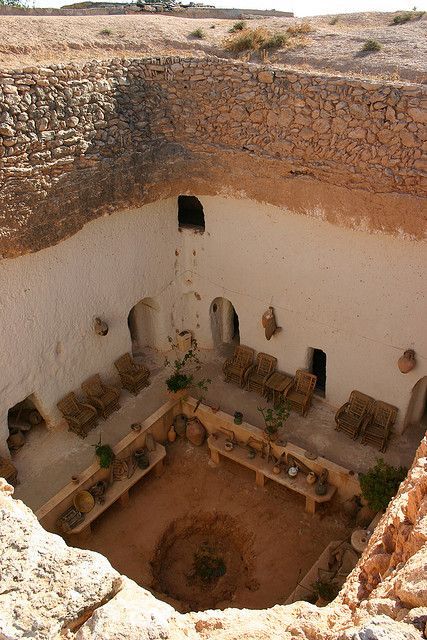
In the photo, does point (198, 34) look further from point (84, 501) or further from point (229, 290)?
point (84, 501)

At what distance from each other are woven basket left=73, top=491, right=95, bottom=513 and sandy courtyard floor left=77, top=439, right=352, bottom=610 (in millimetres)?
558

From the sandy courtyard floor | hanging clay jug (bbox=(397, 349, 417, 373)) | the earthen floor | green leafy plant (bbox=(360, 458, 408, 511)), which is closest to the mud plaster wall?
hanging clay jug (bbox=(397, 349, 417, 373))

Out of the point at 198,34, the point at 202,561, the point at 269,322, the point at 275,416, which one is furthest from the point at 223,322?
the point at 198,34

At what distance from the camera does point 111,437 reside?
10930mm

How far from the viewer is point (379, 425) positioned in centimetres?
1053

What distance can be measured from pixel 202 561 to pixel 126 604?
7093 mm

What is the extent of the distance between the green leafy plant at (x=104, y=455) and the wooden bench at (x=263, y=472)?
1917 millimetres

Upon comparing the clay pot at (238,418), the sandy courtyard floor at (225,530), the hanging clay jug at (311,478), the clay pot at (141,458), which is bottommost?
the sandy courtyard floor at (225,530)

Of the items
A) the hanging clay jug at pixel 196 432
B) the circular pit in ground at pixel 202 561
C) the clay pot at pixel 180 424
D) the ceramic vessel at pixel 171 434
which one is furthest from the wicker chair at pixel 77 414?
the circular pit in ground at pixel 202 561

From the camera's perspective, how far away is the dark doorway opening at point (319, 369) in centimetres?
1169

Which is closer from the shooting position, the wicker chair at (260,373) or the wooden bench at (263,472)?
the wooden bench at (263,472)

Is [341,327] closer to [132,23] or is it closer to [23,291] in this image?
[23,291]

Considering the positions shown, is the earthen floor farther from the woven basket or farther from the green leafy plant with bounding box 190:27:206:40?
the green leafy plant with bounding box 190:27:206:40

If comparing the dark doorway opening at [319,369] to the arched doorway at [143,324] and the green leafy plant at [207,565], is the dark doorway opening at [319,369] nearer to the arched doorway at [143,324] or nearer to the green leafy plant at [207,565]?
the arched doorway at [143,324]
